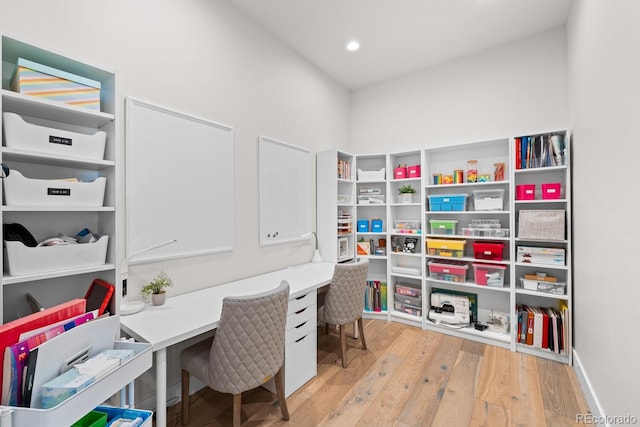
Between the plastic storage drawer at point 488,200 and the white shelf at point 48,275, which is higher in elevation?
the plastic storage drawer at point 488,200

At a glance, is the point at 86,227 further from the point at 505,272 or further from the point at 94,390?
the point at 505,272

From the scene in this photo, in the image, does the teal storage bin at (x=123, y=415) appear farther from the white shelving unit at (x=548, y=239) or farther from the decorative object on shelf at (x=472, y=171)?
the decorative object on shelf at (x=472, y=171)

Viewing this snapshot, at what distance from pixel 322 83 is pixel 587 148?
2.65 m

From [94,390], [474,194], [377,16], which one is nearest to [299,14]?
[377,16]

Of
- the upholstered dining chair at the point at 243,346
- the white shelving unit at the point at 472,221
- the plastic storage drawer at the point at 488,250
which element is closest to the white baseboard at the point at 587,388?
the white shelving unit at the point at 472,221

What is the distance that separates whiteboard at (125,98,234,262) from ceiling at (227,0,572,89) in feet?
4.09

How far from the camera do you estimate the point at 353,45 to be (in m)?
2.99

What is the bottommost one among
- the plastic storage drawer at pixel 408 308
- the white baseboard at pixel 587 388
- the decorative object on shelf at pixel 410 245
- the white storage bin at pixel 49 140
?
the white baseboard at pixel 587 388

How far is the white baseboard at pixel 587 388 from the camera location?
171 centimetres

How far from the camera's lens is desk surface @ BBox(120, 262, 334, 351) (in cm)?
139

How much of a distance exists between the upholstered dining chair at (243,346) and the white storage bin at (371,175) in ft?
7.46

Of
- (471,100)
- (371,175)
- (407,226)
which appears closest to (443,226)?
(407,226)

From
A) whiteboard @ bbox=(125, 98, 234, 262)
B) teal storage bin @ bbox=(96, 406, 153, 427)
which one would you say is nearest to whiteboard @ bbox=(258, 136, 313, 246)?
whiteboard @ bbox=(125, 98, 234, 262)

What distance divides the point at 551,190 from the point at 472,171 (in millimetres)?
688
